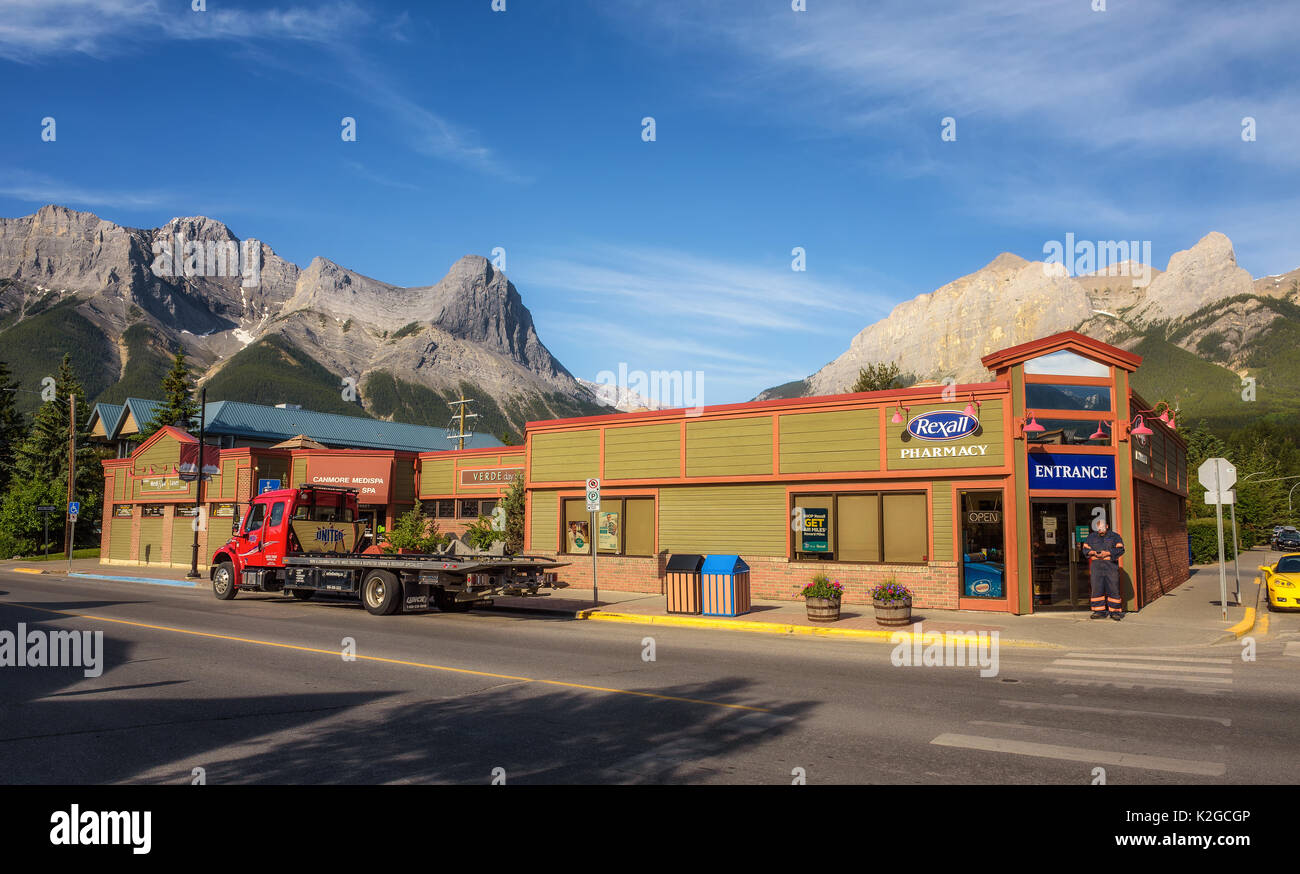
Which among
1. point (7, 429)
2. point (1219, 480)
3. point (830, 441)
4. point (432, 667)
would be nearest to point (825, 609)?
point (830, 441)

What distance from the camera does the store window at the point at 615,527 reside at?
2578 cm

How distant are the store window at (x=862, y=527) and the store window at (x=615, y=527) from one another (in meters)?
5.07

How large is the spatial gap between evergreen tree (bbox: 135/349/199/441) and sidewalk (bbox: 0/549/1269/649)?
172ft

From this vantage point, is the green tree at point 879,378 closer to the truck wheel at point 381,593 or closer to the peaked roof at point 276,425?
the peaked roof at point 276,425

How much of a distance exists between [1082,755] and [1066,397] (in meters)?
14.5

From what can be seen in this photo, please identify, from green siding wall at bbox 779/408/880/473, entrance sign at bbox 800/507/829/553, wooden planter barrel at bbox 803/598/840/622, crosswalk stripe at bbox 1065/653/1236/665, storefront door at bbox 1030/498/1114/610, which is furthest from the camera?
entrance sign at bbox 800/507/829/553

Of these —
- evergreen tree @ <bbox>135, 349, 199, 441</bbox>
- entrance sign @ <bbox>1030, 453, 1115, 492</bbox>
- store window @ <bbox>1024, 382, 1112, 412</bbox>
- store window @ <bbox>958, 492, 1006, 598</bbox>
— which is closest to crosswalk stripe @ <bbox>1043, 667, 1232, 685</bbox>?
store window @ <bbox>958, 492, 1006, 598</bbox>

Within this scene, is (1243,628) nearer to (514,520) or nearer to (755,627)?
(755,627)

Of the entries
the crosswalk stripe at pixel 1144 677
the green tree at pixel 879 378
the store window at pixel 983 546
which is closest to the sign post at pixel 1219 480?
the store window at pixel 983 546

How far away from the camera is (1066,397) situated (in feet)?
65.3

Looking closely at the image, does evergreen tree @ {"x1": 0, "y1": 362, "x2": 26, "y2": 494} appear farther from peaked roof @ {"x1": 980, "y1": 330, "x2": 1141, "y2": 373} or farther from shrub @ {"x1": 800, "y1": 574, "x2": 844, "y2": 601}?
peaked roof @ {"x1": 980, "y1": 330, "x2": 1141, "y2": 373}

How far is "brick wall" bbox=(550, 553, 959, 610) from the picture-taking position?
20.3m

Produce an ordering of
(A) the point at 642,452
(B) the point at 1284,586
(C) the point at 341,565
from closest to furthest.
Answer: (B) the point at 1284,586, (C) the point at 341,565, (A) the point at 642,452
